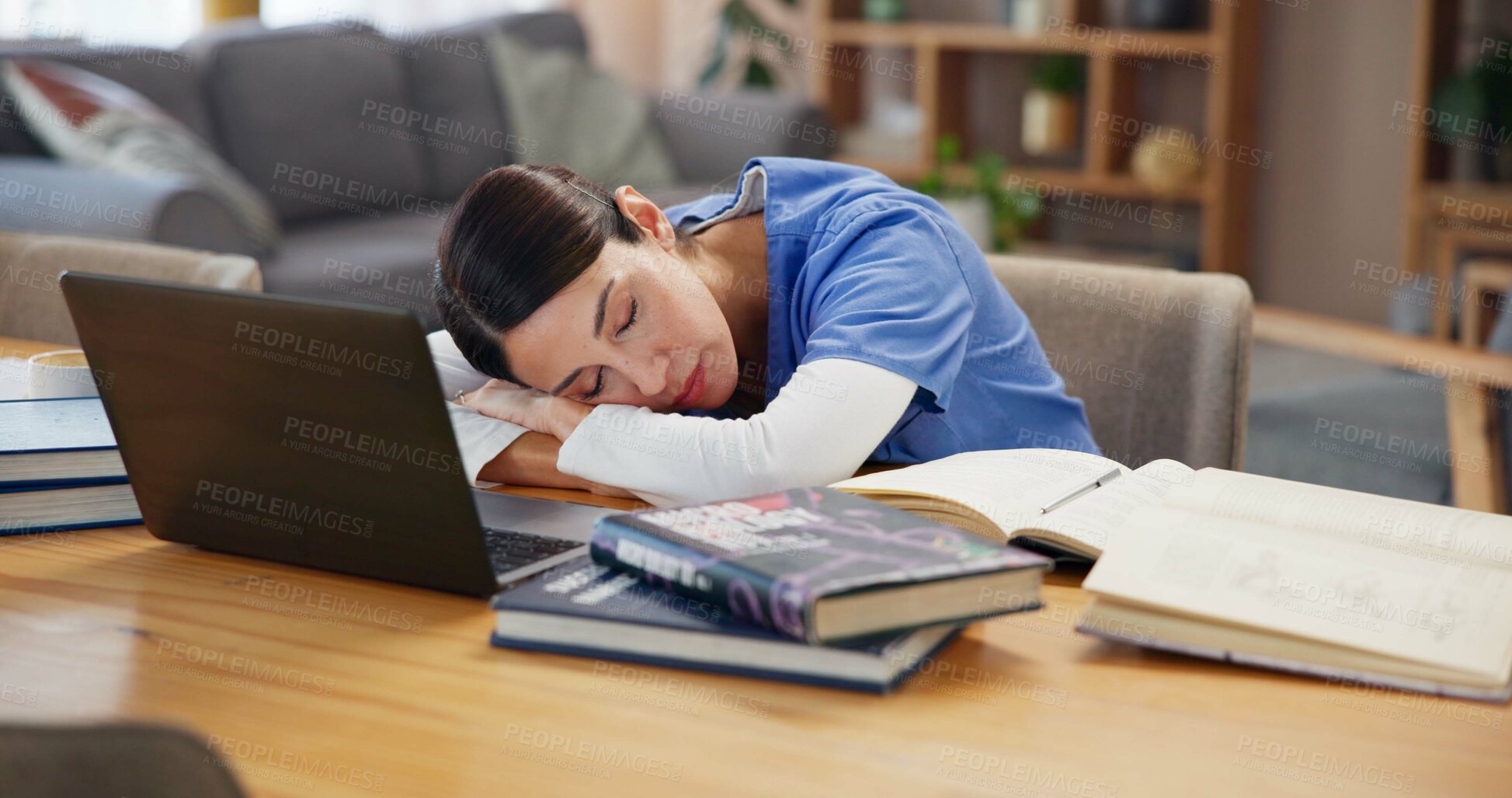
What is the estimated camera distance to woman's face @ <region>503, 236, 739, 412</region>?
104cm

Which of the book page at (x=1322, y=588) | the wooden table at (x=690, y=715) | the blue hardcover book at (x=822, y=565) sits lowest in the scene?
the wooden table at (x=690, y=715)

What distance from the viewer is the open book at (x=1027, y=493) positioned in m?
0.83

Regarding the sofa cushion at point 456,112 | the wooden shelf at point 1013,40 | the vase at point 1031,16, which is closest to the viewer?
the sofa cushion at point 456,112

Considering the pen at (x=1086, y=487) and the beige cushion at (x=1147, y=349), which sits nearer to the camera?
the pen at (x=1086, y=487)

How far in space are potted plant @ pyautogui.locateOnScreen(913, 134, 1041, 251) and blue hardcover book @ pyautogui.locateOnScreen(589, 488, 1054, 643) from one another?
350 centimetres

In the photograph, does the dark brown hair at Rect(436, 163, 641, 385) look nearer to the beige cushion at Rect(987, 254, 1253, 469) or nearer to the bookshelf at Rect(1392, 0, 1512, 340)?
the beige cushion at Rect(987, 254, 1253, 469)

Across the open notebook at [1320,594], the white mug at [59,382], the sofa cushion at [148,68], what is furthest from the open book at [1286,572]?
the sofa cushion at [148,68]

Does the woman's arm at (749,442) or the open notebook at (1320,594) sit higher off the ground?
the open notebook at (1320,594)

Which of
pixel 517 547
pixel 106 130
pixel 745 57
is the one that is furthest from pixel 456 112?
pixel 517 547

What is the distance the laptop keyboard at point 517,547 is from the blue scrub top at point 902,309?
0.29 meters

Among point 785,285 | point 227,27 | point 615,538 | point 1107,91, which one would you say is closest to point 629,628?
point 615,538

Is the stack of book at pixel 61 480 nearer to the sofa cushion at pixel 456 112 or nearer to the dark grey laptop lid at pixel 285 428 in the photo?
the dark grey laptop lid at pixel 285 428

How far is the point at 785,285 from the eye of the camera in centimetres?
125

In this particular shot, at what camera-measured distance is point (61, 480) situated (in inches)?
36.3
